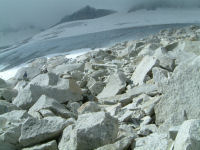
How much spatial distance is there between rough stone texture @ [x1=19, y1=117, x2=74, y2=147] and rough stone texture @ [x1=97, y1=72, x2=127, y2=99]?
1037 millimetres

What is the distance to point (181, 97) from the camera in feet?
4.51

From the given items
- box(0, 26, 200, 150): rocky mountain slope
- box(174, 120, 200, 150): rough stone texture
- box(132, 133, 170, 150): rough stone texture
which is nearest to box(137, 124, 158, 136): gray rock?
box(0, 26, 200, 150): rocky mountain slope

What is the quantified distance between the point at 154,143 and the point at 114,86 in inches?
55.4

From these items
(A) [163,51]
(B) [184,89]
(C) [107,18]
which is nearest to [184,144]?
(B) [184,89]

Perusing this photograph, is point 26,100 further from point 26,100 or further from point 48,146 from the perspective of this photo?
point 48,146

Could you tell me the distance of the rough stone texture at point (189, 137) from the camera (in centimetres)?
88

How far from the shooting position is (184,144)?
2.88ft

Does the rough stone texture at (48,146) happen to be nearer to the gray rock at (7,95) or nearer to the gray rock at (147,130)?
the gray rock at (147,130)

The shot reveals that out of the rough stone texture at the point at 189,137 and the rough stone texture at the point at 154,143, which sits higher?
the rough stone texture at the point at 189,137

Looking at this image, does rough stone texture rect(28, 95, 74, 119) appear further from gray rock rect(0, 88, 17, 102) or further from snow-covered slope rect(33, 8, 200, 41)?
snow-covered slope rect(33, 8, 200, 41)

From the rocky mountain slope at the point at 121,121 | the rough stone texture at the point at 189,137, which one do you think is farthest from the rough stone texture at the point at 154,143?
the rough stone texture at the point at 189,137

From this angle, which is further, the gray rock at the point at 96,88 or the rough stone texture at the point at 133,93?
the gray rock at the point at 96,88

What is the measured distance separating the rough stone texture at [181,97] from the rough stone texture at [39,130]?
20.2 inches

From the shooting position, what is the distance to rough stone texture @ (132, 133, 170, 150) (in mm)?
1051
